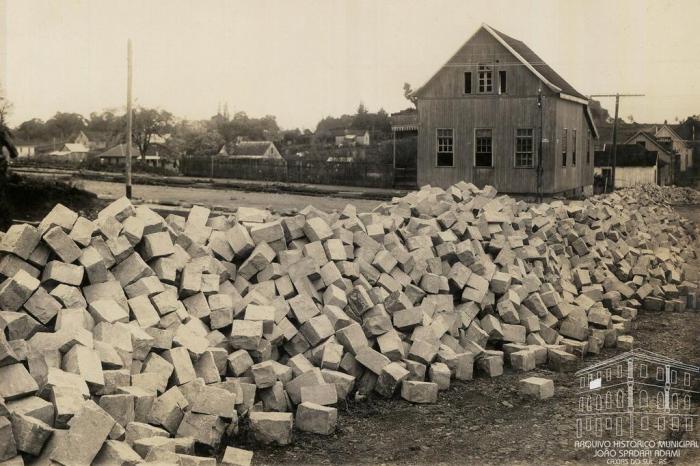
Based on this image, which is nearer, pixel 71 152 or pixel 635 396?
pixel 635 396

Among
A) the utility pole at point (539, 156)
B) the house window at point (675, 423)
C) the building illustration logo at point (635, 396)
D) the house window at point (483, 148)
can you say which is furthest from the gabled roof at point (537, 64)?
the house window at point (675, 423)

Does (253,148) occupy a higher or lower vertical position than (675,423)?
higher

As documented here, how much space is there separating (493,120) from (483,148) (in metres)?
1.07

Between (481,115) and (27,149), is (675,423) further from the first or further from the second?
(27,149)

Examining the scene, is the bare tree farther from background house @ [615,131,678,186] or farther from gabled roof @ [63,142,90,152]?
background house @ [615,131,678,186]

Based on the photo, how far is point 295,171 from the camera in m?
33.8

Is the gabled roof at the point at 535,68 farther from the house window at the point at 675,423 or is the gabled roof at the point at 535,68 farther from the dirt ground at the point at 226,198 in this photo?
the house window at the point at 675,423

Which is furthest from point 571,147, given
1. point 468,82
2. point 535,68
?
point 468,82

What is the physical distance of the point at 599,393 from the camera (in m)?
7.20

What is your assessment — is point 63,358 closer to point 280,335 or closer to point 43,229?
point 43,229
